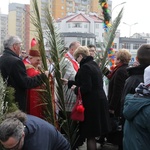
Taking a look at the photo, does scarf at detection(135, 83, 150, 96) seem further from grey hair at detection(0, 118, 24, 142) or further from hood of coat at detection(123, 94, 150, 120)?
grey hair at detection(0, 118, 24, 142)

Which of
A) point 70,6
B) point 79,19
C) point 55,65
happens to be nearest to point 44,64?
point 55,65

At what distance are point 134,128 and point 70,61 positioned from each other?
2052mm

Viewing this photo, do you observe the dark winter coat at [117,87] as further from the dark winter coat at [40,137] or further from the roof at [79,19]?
the roof at [79,19]

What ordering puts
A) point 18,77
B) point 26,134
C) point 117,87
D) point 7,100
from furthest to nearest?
point 117,87 < point 18,77 < point 7,100 < point 26,134

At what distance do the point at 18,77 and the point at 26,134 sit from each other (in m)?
1.42

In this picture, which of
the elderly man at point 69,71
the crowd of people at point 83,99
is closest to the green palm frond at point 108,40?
the crowd of people at point 83,99

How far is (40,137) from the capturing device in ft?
7.89

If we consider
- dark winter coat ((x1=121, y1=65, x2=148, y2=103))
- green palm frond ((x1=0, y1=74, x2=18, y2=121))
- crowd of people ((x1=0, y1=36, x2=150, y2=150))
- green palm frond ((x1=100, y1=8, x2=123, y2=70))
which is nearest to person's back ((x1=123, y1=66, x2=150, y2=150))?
crowd of people ((x1=0, y1=36, x2=150, y2=150))

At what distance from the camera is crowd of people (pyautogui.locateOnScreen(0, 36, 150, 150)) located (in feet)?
7.83

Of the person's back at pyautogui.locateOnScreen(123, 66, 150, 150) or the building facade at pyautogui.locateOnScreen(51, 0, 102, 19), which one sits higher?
the building facade at pyautogui.locateOnScreen(51, 0, 102, 19)

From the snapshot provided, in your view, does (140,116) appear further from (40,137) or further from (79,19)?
(79,19)

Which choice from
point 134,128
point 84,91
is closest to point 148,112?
point 134,128

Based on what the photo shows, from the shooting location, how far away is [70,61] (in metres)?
4.42

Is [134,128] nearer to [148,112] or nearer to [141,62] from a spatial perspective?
[148,112]
